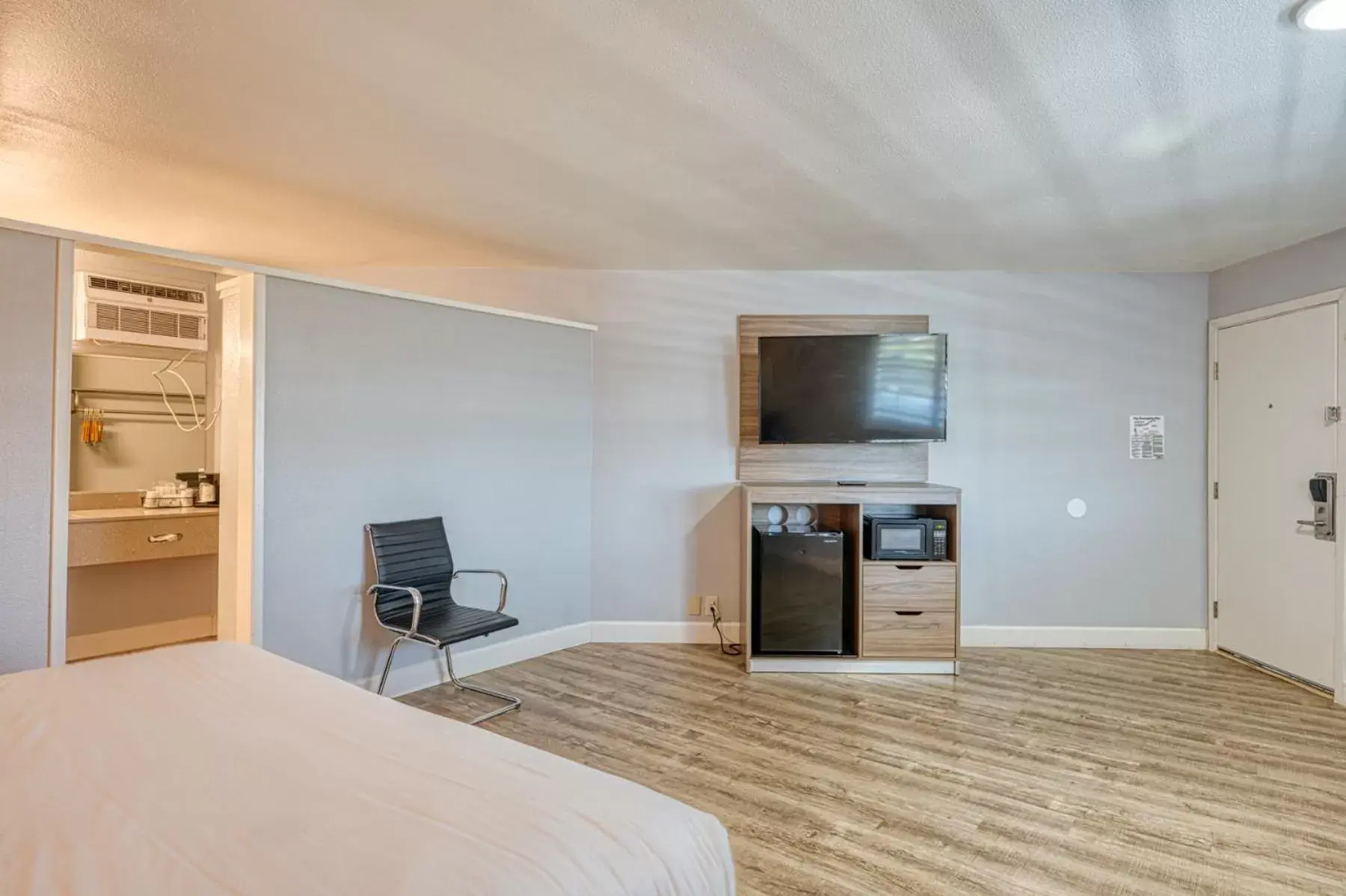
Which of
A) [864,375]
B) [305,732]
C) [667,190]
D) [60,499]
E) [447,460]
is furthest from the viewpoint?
[864,375]

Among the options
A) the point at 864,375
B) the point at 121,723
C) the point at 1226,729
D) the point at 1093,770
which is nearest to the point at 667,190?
the point at 864,375

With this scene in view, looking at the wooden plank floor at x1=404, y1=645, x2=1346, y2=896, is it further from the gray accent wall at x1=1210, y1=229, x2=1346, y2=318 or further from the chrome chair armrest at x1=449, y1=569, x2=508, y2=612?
the gray accent wall at x1=1210, y1=229, x2=1346, y2=318

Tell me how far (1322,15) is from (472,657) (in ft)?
13.4

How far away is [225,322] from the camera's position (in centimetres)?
311

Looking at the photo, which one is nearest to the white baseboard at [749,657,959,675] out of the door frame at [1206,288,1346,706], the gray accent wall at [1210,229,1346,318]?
the door frame at [1206,288,1346,706]

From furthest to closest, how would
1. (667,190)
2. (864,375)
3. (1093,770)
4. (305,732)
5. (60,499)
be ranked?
(864,375), (667,190), (1093,770), (60,499), (305,732)

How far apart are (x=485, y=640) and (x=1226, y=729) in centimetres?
360

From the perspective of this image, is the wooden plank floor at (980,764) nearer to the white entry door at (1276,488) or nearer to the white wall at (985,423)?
the white entry door at (1276,488)

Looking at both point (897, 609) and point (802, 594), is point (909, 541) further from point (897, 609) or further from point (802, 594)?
point (802, 594)

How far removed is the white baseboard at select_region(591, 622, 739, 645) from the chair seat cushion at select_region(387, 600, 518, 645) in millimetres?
1275

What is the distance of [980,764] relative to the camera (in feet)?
9.04

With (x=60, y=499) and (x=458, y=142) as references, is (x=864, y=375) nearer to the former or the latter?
(x=458, y=142)

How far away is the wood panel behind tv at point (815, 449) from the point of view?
14.6 feet

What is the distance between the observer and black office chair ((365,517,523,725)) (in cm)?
307
